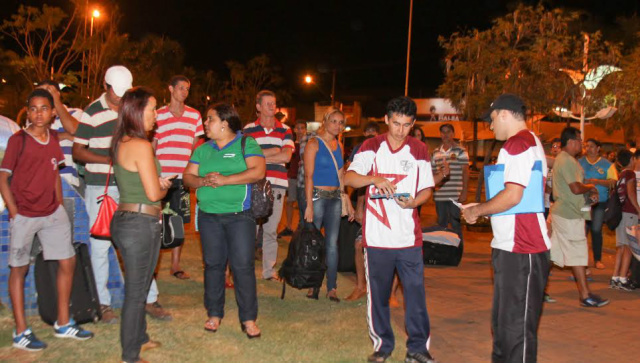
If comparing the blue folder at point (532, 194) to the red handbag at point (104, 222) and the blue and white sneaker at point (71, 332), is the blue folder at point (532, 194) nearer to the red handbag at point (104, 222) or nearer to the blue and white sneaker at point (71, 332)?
the red handbag at point (104, 222)

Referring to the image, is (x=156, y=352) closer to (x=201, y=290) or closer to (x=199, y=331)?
(x=199, y=331)

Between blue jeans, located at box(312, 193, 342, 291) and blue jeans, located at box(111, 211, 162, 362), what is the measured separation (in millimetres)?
2889

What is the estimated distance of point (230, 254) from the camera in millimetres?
5852

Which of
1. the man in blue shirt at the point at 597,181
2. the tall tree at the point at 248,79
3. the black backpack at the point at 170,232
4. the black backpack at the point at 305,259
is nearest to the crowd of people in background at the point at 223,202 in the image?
the black backpack at the point at 305,259

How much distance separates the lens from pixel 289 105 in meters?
71.5

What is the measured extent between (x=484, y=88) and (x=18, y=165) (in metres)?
20.5

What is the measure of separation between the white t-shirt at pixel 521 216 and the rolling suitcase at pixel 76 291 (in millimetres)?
3718

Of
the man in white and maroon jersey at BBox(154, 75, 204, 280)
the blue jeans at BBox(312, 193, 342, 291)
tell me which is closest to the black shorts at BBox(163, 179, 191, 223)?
the man in white and maroon jersey at BBox(154, 75, 204, 280)

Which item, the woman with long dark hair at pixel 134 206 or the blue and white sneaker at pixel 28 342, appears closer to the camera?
the woman with long dark hair at pixel 134 206

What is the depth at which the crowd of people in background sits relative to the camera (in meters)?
4.59

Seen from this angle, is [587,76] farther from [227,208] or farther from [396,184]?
[227,208]

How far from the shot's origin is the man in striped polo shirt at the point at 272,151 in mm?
7918

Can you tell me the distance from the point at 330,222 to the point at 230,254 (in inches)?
74.3

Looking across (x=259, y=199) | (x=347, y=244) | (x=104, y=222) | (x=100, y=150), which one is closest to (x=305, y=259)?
(x=259, y=199)
